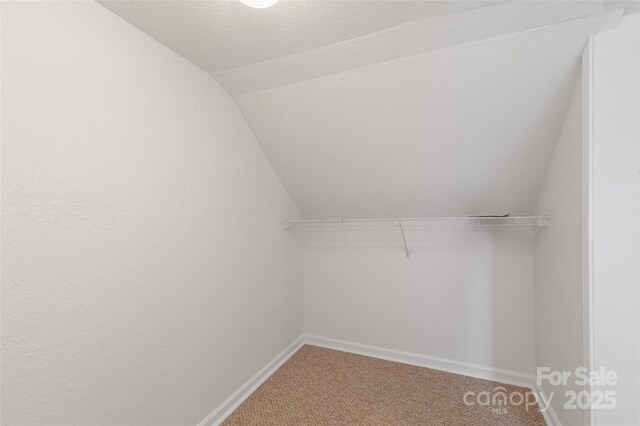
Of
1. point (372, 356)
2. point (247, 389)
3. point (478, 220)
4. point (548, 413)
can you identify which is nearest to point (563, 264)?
point (478, 220)

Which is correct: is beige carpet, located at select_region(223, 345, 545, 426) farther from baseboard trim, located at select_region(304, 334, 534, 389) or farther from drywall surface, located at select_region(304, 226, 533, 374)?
drywall surface, located at select_region(304, 226, 533, 374)

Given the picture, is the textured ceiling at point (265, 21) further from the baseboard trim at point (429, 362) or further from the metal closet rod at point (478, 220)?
the baseboard trim at point (429, 362)

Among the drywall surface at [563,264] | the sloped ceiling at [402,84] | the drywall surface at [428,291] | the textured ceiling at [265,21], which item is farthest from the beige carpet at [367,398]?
the textured ceiling at [265,21]

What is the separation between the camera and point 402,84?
1525mm

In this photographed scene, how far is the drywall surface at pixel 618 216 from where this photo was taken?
1082mm

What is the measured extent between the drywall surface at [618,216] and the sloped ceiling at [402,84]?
0.18 meters

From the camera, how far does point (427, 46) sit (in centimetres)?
135

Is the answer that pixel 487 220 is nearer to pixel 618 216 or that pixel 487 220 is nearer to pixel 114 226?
pixel 618 216

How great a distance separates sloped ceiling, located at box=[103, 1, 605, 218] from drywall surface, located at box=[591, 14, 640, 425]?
0.60 feet

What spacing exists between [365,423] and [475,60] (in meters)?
2.10

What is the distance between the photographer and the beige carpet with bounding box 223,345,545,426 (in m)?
1.71

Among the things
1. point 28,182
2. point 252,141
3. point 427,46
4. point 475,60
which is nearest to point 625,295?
point 475,60

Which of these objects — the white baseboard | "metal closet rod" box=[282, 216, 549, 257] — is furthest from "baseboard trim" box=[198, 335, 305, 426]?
"metal closet rod" box=[282, 216, 549, 257]

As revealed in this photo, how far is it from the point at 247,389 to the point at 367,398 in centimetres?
83
